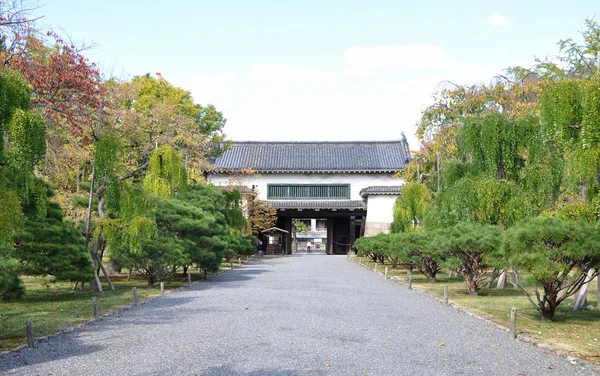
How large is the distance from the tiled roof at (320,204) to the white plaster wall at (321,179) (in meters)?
1.57

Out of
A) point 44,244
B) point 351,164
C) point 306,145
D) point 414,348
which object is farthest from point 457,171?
point 306,145

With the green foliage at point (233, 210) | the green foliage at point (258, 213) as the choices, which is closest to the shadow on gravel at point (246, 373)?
the green foliage at point (233, 210)

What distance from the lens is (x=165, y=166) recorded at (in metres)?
18.9

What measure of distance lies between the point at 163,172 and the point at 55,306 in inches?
271

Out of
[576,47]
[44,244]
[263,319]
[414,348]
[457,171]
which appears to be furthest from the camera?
[576,47]

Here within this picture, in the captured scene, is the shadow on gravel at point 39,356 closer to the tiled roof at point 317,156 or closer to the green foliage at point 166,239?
the green foliage at point 166,239

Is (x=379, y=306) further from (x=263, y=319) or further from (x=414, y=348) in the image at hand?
(x=414, y=348)

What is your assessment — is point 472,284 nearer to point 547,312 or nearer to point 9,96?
point 547,312

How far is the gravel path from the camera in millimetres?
6930

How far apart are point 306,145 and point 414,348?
40.6 meters

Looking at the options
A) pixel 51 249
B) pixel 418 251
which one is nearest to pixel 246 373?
pixel 51 249

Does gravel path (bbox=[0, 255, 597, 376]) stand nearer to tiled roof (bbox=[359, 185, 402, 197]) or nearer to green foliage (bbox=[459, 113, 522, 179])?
green foliage (bbox=[459, 113, 522, 179])

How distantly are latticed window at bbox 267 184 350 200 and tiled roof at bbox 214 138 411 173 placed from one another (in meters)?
1.25

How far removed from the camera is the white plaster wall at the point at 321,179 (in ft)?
147
